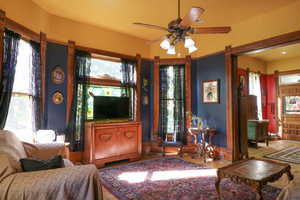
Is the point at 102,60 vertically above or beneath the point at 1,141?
above

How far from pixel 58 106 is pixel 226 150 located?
151 inches

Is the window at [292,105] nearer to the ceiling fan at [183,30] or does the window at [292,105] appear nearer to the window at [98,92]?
the ceiling fan at [183,30]

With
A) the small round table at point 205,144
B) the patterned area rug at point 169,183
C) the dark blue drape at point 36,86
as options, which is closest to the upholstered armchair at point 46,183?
the patterned area rug at point 169,183

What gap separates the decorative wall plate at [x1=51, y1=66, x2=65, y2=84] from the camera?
3.47 meters

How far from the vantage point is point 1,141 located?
5.65 ft

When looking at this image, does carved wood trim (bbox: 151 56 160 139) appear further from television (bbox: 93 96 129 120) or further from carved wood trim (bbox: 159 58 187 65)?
television (bbox: 93 96 129 120)

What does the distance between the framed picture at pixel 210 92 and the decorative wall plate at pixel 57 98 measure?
134 inches

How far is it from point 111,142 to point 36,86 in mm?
1801

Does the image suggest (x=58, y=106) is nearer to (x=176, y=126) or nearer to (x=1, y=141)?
(x=1, y=141)

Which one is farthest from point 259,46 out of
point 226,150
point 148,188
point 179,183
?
point 148,188

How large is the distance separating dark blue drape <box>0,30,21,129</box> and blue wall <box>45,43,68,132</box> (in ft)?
2.24

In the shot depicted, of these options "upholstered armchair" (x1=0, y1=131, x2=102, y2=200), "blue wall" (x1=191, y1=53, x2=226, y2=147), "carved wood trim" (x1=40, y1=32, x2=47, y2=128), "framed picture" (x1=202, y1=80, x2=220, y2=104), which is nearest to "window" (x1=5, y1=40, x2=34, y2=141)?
"carved wood trim" (x1=40, y1=32, x2=47, y2=128)

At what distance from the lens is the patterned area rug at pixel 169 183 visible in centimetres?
237

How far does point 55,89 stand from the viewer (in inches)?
137
